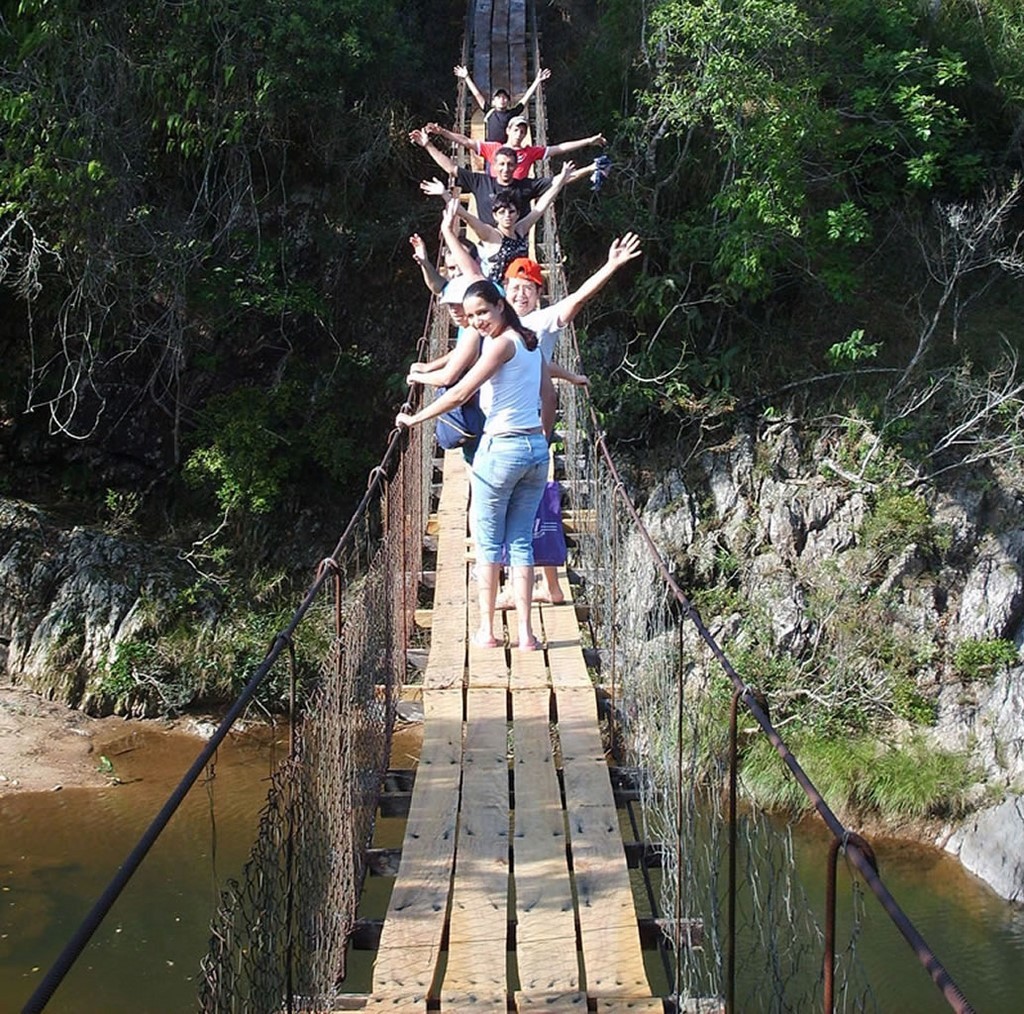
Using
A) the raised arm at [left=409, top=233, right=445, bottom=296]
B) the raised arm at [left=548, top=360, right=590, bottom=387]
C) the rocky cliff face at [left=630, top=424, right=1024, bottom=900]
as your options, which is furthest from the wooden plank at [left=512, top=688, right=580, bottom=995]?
the rocky cliff face at [left=630, top=424, right=1024, bottom=900]

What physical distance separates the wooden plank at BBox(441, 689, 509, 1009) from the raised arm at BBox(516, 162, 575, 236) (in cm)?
238

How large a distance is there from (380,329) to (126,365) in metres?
1.78

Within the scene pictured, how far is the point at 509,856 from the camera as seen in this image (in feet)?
9.02

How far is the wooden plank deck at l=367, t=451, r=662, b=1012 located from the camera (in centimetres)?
230

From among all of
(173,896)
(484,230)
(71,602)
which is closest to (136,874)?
(173,896)

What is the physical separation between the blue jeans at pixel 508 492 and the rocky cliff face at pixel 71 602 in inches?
198

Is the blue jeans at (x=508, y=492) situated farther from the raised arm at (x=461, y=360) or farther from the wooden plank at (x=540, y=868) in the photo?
the wooden plank at (x=540, y=868)

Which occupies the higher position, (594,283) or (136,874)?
(594,283)

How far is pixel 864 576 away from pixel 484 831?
5676 mm

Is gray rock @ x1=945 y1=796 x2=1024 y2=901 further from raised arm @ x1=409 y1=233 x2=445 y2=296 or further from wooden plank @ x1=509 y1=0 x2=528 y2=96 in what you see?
wooden plank @ x1=509 y1=0 x2=528 y2=96

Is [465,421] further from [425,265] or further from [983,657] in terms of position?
[983,657]

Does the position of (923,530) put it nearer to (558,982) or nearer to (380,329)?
(380,329)

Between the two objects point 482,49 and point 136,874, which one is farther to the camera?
point 482,49

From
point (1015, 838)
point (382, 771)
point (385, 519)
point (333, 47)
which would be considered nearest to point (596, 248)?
point (333, 47)
